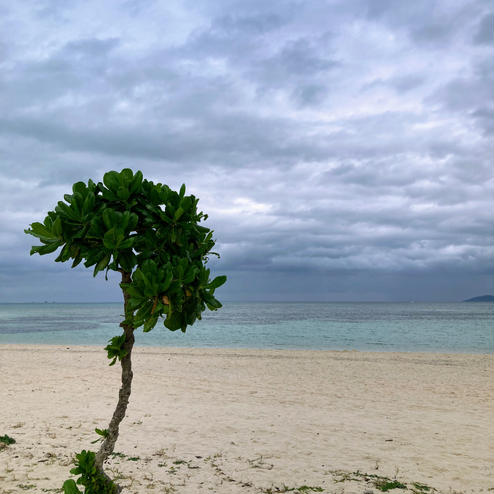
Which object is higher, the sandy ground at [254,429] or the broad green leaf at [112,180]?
the broad green leaf at [112,180]

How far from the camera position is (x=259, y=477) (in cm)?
652

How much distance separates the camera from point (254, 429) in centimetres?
912

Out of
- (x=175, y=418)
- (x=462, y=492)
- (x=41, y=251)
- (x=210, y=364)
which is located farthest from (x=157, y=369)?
(x=41, y=251)

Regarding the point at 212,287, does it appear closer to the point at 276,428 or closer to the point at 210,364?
the point at 276,428

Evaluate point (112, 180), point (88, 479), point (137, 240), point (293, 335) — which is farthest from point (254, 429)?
point (293, 335)

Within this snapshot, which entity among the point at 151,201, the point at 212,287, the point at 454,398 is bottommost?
the point at 454,398

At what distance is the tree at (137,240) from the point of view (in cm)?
358

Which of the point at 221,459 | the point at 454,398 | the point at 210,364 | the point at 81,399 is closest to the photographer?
the point at 221,459

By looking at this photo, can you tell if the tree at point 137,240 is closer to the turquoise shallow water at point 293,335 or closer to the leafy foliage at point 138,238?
the leafy foliage at point 138,238

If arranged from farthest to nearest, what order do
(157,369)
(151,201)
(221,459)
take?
(157,369) → (221,459) → (151,201)

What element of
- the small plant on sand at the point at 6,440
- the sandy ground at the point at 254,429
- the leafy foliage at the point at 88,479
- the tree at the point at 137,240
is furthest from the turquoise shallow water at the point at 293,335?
the tree at the point at 137,240

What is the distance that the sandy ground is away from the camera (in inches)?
257

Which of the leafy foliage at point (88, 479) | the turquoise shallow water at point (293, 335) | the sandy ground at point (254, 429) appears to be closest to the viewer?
the leafy foliage at point (88, 479)

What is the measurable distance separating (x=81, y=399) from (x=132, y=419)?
8.59ft
